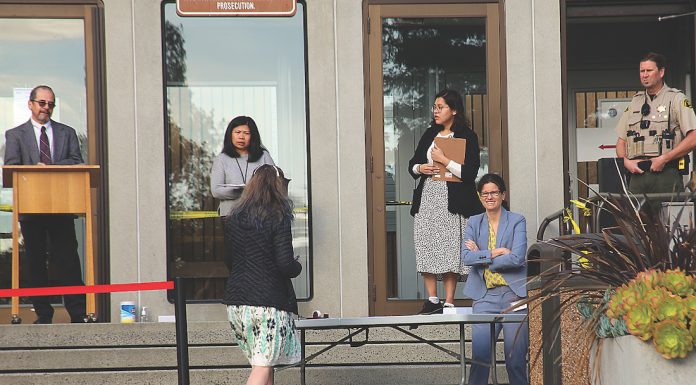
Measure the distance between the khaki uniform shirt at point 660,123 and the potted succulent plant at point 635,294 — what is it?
391cm

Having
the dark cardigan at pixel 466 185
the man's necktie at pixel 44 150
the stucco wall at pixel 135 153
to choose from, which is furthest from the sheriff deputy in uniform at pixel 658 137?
the man's necktie at pixel 44 150

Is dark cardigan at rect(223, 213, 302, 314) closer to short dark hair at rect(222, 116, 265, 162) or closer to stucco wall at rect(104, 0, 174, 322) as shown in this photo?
short dark hair at rect(222, 116, 265, 162)

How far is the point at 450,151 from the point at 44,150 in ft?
10.9

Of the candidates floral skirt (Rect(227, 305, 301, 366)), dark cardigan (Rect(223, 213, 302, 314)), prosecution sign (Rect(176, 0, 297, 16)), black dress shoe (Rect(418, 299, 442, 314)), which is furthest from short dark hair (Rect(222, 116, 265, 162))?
floral skirt (Rect(227, 305, 301, 366))

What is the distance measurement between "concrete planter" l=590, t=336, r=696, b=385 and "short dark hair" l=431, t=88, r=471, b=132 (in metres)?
4.82

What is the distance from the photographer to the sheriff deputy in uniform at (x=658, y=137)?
8.95 m

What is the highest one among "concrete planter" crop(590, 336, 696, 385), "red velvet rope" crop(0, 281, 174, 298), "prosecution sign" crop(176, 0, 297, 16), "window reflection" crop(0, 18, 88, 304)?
"prosecution sign" crop(176, 0, 297, 16)

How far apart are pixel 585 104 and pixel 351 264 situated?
489cm

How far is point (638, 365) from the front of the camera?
180 inches

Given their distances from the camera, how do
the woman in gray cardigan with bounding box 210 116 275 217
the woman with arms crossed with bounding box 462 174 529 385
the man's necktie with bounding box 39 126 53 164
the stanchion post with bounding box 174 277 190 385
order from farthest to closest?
the man's necktie with bounding box 39 126 53 164 → the woman in gray cardigan with bounding box 210 116 275 217 → the woman with arms crossed with bounding box 462 174 529 385 → the stanchion post with bounding box 174 277 190 385

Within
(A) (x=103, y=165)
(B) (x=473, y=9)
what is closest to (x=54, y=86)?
(A) (x=103, y=165)

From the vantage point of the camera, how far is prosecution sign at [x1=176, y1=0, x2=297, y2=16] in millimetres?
10648

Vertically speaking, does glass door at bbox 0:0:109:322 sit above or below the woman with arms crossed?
above

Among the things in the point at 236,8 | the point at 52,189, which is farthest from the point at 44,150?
the point at 236,8
